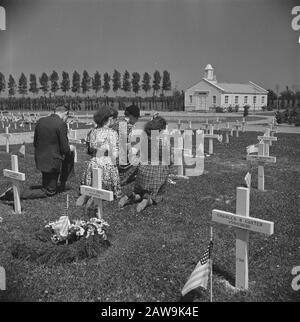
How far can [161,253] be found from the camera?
17.2ft

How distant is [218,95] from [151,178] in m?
31.2

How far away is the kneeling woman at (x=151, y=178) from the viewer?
707cm

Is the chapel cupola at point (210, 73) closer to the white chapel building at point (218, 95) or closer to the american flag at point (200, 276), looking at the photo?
the white chapel building at point (218, 95)

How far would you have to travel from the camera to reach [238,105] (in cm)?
4431

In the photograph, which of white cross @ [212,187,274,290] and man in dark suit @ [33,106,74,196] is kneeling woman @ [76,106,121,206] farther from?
white cross @ [212,187,274,290]

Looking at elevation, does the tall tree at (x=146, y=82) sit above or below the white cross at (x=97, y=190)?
above

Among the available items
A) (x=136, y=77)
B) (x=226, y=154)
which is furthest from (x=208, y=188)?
(x=136, y=77)

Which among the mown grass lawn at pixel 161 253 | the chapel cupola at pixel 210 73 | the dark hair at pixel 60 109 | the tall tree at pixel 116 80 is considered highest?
the chapel cupola at pixel 210 73

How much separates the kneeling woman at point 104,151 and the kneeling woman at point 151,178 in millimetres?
416

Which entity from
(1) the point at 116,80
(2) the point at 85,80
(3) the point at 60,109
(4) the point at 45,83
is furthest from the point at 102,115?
(4) the point at 45,83

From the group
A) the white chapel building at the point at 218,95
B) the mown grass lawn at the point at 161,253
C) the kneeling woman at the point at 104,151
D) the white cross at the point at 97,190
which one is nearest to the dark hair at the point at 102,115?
the kneeling woman at the point at 104,151

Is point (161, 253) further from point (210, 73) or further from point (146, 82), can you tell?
point (210, 73)

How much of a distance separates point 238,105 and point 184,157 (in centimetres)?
3575

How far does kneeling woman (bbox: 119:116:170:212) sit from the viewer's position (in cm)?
707
